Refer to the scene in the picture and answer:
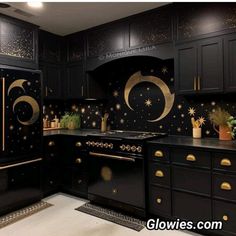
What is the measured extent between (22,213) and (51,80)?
213 centimetres

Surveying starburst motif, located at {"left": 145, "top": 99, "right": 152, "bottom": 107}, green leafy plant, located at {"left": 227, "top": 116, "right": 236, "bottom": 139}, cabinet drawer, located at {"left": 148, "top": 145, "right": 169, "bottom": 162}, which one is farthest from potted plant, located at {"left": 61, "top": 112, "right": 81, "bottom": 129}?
green leafy plant, located at {"left": 227, "top": 116, "right": 236, "bottom": 139}

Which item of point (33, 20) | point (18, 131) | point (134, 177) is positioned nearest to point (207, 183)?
point (134, 177)

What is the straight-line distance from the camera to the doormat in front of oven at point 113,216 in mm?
2650

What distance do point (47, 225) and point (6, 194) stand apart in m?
0.70

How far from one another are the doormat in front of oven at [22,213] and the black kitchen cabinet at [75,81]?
1.77 m

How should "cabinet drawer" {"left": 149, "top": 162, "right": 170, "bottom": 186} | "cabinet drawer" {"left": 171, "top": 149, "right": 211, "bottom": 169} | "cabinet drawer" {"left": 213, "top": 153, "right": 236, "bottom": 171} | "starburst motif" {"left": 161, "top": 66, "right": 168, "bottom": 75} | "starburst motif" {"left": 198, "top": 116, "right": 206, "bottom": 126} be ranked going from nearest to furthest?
"cabinet drawer" {"left": 213, "top": 153, "right": 236, "bottom": 171} < "cabinet drawer" {"left": 171, "top": 149, "right": 211, "bottom": 169} < "cabinet drawer" {"left": 149, "top": 162, "right": 170, "bottom": 186} < "starburst motif" {"left": 198, "top": 116, "right": 206, "bottom": 126} < "starburst motif" {"left": 161, "top": 66, "right": 168, "bottom": 75}

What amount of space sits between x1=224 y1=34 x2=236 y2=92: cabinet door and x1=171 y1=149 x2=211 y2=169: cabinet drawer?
2.58 ft

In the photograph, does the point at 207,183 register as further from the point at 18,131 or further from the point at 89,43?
the point at 89,43

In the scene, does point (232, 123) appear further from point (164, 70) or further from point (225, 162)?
point (164, 70)

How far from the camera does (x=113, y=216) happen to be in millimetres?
2869

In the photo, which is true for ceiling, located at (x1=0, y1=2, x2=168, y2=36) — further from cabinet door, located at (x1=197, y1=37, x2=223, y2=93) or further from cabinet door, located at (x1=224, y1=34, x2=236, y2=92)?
cabinet door, located at (x1=224, y1=34, x2=236, y2=92)

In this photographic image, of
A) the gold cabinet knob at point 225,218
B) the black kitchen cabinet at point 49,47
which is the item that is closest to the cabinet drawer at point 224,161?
the gold cabinet knob at point 225,218

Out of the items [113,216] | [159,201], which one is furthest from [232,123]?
[113,216]

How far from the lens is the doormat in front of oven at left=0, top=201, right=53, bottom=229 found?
2.78 metres
